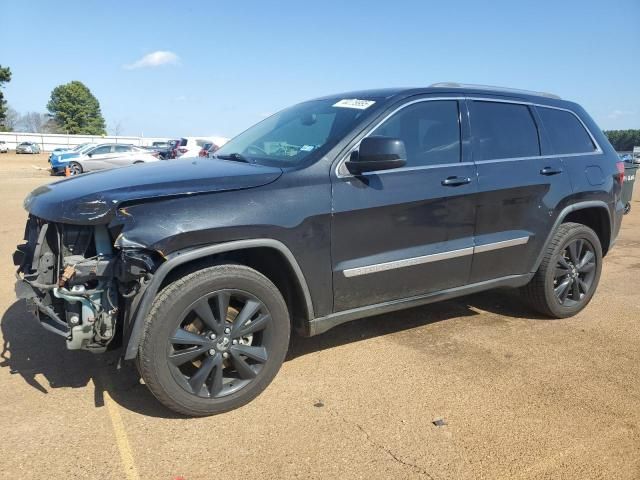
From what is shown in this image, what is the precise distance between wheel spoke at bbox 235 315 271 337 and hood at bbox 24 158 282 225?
78 centimetres

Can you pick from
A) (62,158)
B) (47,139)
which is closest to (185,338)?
(62,158)

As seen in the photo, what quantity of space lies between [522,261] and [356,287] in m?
1.65

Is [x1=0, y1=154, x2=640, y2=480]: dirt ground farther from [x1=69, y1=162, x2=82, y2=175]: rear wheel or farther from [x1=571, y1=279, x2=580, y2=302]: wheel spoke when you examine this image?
[x1=69, y1=162, x2=82, y2=175]: rear wheel

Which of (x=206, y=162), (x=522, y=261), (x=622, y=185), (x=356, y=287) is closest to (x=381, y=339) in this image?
(x=356, y=287)

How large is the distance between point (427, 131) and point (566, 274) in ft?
6.50

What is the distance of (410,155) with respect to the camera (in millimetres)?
3598

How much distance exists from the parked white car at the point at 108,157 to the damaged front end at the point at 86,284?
2270cm

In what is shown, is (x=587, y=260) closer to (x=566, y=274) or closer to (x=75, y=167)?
(x=566, y=274)

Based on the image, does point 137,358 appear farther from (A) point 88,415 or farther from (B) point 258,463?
(B) point 258,463

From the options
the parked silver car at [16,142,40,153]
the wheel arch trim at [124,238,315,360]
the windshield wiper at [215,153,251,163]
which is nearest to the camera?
the wheel arch trim at [124,238,315,360]

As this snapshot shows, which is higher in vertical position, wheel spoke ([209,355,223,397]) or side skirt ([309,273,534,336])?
side skirt ([309,273,534,336])

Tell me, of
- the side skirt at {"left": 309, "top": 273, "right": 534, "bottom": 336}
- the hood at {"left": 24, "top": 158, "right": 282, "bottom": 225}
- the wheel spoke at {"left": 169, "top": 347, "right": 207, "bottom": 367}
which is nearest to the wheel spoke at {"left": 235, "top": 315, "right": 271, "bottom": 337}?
the wheel spoke at {"left": 169, "top": 347, "right": 207, "bottom": 367}

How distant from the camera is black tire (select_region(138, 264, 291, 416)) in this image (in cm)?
275

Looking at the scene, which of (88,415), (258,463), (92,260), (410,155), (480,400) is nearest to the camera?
(258,463)
